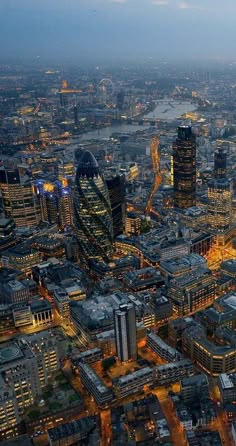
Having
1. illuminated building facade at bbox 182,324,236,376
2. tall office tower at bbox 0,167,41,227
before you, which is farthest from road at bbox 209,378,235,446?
tall office tower at bbox 0,167,41,227

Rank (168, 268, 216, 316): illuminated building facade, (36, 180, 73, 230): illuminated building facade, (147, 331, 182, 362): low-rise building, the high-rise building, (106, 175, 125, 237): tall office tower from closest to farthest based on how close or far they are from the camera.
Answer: (147, 331, 182, 362): low-rise building → (168, 268, 216, 316): illuminated building facade → (106, 175, 125, 237): tall office tower → the high-rise building → (36, 180, 73, 230): illuminated building facade

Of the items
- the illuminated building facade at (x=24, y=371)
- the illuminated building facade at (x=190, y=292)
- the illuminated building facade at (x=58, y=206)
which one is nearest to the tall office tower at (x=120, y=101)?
the illuminated building facade at (x=58, y=206)

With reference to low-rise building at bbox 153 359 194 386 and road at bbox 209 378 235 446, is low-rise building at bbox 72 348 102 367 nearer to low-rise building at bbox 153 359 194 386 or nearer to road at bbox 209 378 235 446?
low-rise building at bbox 153 359 194 386

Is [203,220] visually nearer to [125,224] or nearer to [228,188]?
[228,188]

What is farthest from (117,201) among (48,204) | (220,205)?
(220,205)

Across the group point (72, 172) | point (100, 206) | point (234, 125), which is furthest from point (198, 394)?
point (234, 125)

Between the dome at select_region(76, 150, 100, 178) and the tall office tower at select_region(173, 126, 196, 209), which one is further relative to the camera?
the tall office tower at select_region(173, 126, 196, 209)
